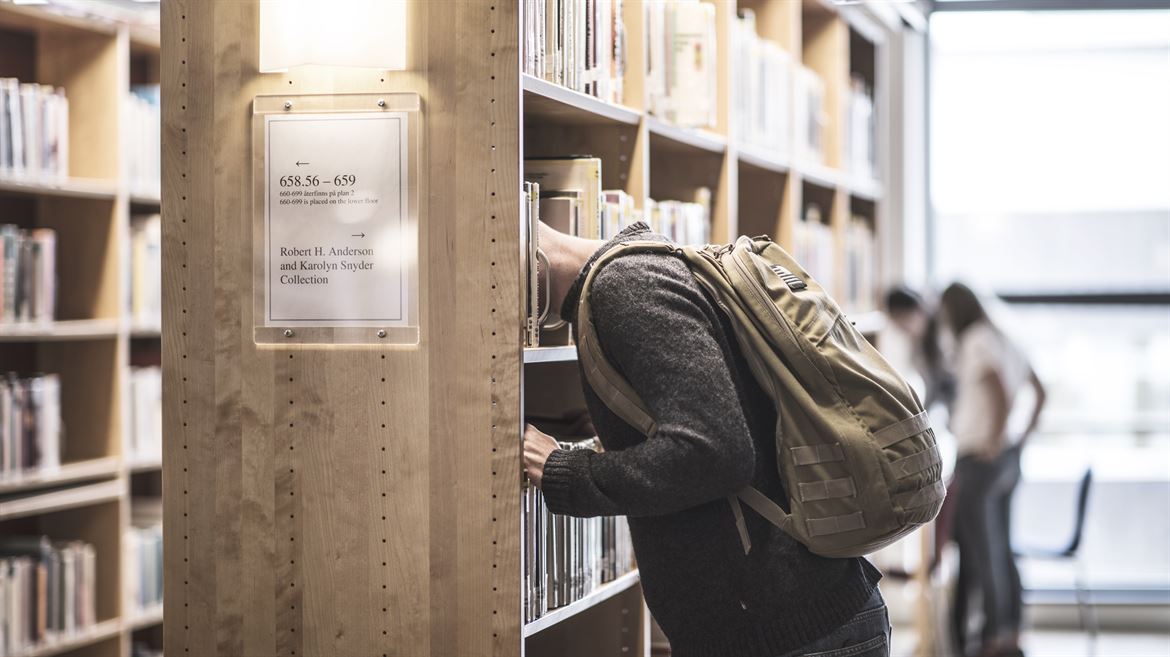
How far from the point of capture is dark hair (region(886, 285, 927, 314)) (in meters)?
5.13

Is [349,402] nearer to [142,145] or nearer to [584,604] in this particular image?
[584,604]

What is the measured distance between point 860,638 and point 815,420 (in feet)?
1.11

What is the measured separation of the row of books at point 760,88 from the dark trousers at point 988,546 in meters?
1.79

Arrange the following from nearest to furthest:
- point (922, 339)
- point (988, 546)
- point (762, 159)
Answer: point (762, 159), point (988, 546), point (922, 339)

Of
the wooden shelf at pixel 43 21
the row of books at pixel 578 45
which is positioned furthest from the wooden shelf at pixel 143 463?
the row of books at pixel 578 45

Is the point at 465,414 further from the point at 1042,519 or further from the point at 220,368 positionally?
the point at 1042,519

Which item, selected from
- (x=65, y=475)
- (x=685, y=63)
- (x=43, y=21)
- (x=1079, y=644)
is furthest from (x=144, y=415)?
(x=1079, y=644)

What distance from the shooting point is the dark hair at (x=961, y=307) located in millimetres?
4781

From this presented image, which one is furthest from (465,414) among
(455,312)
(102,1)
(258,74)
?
(102,1)

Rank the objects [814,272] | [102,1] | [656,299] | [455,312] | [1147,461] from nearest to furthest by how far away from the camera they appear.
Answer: [656,299] < [455,312] < [102,1] < [814,272] < [1147,461]

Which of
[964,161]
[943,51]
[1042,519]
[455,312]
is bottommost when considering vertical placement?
[1042,519]

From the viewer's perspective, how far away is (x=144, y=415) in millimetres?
4156

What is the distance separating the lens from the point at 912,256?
20.3 feet

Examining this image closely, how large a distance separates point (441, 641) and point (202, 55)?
3.24ft
